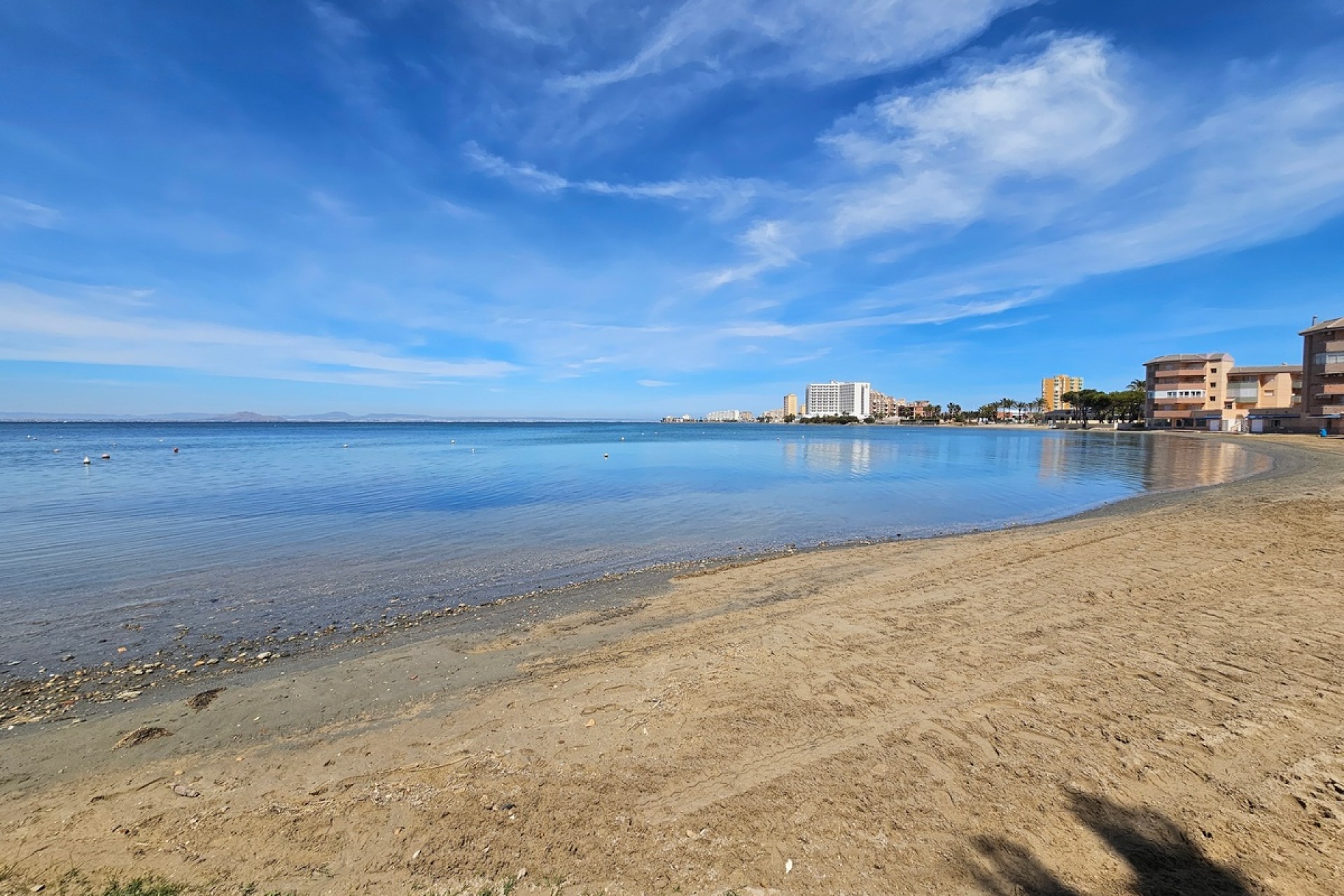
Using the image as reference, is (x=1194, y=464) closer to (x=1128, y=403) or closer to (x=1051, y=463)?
(x=1051, y=463)

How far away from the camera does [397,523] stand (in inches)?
648

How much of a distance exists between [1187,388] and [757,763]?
372 ft

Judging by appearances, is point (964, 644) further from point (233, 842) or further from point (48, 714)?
point (48, 714)

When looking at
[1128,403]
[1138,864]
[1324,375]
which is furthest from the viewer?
[1128,403]

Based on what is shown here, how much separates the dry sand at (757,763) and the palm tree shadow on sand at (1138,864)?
0.02m

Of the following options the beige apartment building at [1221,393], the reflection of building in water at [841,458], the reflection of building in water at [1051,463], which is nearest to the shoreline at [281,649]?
the reflection of building in water at [841,458]

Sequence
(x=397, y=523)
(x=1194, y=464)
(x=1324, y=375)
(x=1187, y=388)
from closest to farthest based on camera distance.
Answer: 1. (x=397, y=523)
2. (x=1194, y=464)
3. (x=1324, y=375)
4. (x=1187, y=388)

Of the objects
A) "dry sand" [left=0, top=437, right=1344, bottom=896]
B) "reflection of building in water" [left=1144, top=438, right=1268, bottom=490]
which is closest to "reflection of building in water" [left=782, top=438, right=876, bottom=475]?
"reflection of building in water" [left=1144, top=438, right=1268, bottom=490]

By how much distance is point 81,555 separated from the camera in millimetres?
12234

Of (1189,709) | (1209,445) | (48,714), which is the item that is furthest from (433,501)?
(1209,445)

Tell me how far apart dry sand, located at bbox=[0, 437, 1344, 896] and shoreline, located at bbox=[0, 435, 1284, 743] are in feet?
1.33

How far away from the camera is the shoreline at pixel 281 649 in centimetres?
580

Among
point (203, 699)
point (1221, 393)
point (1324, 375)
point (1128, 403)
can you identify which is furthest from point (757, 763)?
point (1128, 403)

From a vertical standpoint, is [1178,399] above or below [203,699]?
above
